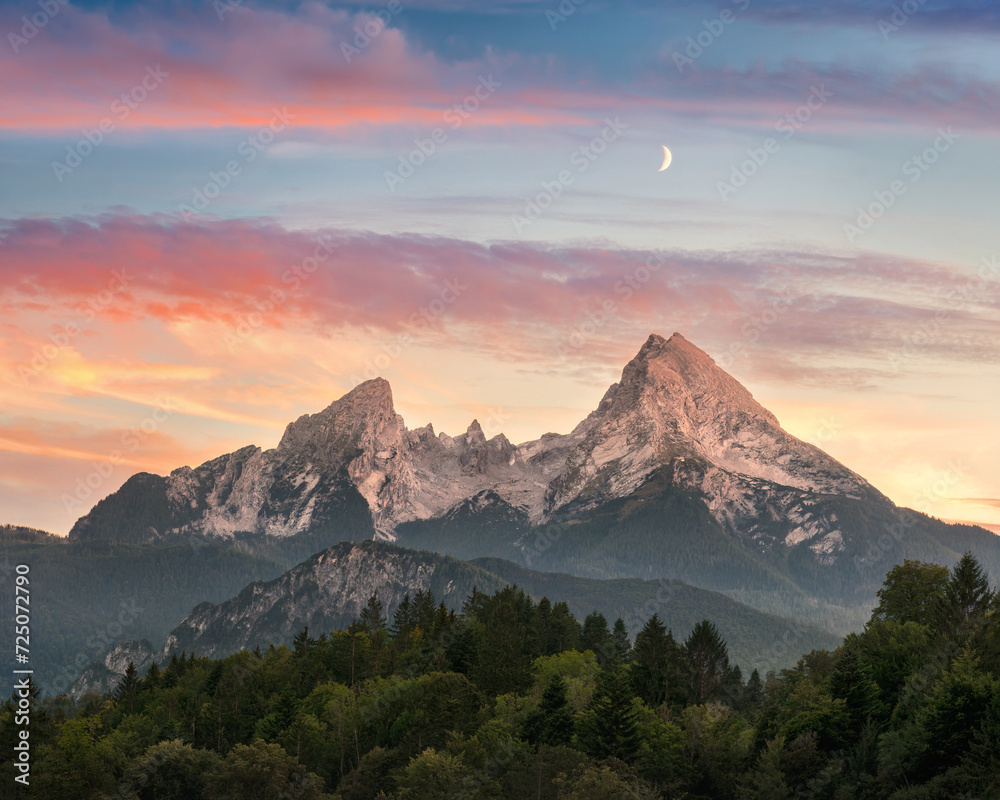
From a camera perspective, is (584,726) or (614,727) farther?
(584,726)

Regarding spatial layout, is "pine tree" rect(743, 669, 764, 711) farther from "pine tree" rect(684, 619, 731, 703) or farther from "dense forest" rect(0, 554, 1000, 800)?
"pine tree" rect(684, 619, 731, 703)

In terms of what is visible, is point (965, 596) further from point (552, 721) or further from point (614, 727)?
point (552, 721)

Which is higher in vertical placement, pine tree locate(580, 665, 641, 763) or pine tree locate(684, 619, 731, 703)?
pine tree locate(684, 619, 731, 703)

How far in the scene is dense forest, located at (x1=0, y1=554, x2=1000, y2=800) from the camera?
11175 centimetres

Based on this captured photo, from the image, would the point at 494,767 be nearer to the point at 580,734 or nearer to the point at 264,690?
the point at 580,734

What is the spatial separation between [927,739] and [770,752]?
1776cm

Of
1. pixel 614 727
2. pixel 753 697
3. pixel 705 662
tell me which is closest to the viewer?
pixel 614 727

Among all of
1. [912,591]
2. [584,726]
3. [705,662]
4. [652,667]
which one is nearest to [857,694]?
[584,726]

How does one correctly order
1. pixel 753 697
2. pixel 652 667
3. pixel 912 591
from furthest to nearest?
pixel 753 697, pixel 652 667, pixel 912 591

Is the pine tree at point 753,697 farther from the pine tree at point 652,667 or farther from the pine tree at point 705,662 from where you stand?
the pine tree at point 652,667

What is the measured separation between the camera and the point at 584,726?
442 ft

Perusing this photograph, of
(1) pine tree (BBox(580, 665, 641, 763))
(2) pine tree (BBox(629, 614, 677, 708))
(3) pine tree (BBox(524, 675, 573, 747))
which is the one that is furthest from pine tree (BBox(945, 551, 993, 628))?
(3) pine tree (BBox(524, 675, 573, 747))

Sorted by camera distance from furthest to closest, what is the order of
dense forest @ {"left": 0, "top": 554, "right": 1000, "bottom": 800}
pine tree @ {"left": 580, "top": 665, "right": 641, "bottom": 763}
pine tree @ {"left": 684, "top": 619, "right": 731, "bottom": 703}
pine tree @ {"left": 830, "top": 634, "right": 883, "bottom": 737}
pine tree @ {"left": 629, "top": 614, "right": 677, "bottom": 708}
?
pine tree @ {"left": 684, "top": 619, "right": 731, "bottom": 703}, pine tree @ {"left": 629, "top": 614, "right": 677, "bottom": 708}, pine tree @ {"left": 580, "top": 665, "right": 641, "bottom": 763}, pine tree @ {"left": 830, "top": 634, "right": 883, "bottom": 737}, dense forest @ {"left": 0, "top": 554, "right": 1000, "bottom": 800}

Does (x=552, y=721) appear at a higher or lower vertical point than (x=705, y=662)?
lower
